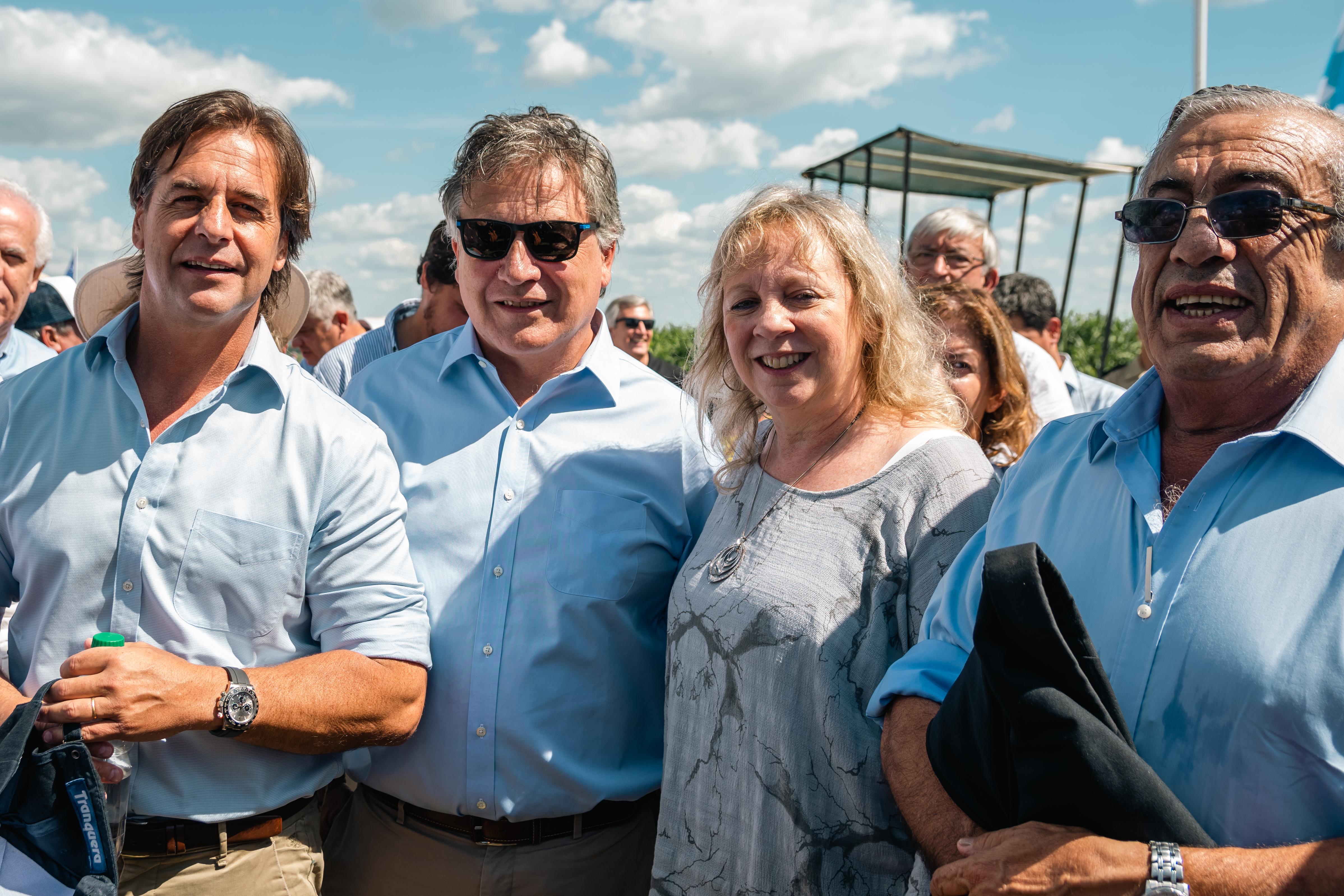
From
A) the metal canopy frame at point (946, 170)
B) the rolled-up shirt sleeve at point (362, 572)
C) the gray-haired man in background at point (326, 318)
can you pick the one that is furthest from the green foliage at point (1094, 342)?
the rolled-up shirt sleeve at point (362, 572)

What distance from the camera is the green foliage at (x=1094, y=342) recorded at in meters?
17.2

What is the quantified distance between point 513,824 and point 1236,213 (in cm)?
221

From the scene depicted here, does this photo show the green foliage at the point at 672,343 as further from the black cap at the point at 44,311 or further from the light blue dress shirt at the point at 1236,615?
the light blue dress shirt at the point at 1236,615

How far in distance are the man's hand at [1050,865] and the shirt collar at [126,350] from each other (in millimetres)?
1871

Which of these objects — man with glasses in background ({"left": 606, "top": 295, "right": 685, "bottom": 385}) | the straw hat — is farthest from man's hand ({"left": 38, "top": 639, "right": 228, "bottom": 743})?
man with glasses in background ({"left": 606, "top": 295, "right": 685, "bottom": 385})

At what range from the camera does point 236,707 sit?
2014 millimetres

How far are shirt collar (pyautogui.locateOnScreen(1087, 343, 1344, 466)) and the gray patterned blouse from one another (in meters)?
0.36

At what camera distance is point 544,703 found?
2.48 metres

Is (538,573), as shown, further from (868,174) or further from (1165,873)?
(868,174)

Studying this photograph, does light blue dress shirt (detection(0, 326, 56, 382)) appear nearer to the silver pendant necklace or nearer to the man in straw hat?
the man in straw hat

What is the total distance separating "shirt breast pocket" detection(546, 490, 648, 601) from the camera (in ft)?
8.32

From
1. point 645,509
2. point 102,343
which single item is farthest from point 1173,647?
point 102,343

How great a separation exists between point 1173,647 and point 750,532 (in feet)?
3.31

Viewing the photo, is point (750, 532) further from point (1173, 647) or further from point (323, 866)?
point (323, 866)
